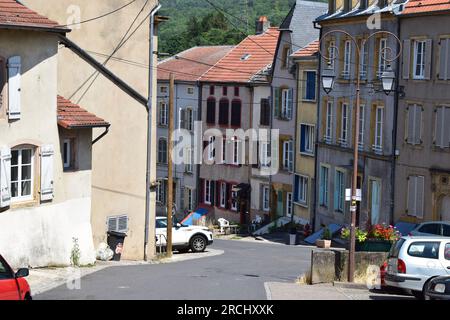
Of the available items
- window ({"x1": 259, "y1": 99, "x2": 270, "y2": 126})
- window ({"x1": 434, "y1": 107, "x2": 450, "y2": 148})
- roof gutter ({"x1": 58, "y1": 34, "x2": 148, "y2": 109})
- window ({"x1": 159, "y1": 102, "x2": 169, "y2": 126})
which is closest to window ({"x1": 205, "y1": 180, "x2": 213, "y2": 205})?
window ({"x1": 159, "y1": 102, "x2": 169, "y2": 126})

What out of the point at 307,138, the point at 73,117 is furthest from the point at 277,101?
the point at 73,117

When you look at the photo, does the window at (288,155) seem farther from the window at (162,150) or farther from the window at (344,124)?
the window at (162,150)

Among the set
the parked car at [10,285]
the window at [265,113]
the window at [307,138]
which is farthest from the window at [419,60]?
the parked car at [10,285]

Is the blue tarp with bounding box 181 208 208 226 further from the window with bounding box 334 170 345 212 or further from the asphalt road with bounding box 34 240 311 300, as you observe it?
the asphalt road with bounding box 34 240 311 300

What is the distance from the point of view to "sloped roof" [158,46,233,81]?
210ft

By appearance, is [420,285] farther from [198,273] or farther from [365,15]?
Answer: [365,15]

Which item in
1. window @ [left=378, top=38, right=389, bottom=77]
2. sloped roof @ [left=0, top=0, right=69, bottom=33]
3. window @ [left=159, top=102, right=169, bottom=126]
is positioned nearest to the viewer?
sloped roof @ [left=0, top=0, right=69, bottom=33]

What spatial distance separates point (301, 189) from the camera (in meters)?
53.7

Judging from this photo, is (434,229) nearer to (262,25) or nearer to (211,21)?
(262,25)

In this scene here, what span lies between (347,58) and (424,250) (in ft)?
82.0

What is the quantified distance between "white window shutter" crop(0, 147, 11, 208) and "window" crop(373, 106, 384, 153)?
21502 millimetres

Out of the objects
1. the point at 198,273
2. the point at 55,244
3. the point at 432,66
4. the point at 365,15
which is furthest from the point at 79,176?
the point at 365,15

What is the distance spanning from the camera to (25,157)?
26.3 metres

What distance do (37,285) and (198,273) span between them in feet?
20.7
